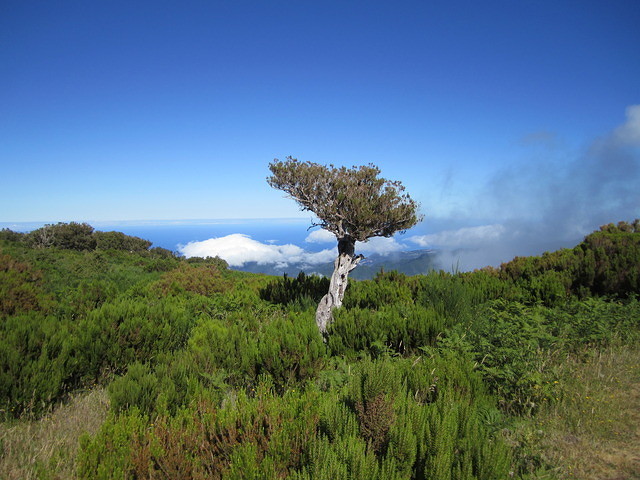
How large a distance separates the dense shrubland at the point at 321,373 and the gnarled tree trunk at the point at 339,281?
4.13 feet

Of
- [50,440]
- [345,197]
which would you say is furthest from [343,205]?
[50,440]

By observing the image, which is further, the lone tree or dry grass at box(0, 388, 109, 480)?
the lone tree

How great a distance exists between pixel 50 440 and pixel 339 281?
5.91 metres

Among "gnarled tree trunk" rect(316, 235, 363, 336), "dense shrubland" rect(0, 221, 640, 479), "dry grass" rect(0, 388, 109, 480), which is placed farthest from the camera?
"gnarled tree trunk" rect(316, 235, 363, 336)

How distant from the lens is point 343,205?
8.34m

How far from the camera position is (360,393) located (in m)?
2.83

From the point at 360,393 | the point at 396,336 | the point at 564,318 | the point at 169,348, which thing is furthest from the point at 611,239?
the point at 169,348

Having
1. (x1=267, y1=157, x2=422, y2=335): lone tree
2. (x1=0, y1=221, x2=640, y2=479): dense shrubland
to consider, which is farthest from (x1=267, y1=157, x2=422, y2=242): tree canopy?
(x1=0, y1=221, x2=640, y2=479): dense shrubland

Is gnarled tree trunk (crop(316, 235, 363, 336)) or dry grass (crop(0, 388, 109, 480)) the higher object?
gnarled tree trunk (crop(316, 235, 363, 336))

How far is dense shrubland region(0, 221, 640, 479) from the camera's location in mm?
2352

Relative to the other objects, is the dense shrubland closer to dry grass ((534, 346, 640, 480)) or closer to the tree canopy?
dry grass ((534, 346, 640, 480))

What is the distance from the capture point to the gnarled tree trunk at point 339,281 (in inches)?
320

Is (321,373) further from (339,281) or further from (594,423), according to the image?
(339,281)

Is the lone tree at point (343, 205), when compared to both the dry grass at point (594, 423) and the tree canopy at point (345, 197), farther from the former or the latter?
the dry grass at point (594, 423)
